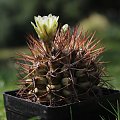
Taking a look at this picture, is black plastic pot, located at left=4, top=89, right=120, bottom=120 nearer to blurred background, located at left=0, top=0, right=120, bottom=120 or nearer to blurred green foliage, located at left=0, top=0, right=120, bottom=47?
blurred background, located at left=0, top=0, right=120, bottom=120

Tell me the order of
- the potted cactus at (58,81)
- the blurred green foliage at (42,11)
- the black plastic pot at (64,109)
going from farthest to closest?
the blurred green foliage at (42,11) → the potted cactus at (58,81) → the black plastic pot at (64,109)

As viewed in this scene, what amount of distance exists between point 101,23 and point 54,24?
22433 millimetres

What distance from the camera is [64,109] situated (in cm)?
318

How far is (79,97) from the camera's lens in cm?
335

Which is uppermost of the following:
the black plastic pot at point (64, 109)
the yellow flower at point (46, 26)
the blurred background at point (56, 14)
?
the blurred background at point (56, 14)

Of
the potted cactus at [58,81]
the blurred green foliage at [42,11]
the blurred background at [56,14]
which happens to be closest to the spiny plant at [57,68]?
the potted cactus at [58,81]

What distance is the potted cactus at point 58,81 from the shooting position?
3.28 m

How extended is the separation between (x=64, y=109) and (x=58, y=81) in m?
0.23

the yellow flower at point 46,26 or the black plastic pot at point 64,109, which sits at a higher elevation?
the yellow flower at point 46,26

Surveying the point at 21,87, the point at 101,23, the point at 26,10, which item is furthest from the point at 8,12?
the point at 21,87

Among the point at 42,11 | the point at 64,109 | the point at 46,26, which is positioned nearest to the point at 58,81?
the point at 64,109

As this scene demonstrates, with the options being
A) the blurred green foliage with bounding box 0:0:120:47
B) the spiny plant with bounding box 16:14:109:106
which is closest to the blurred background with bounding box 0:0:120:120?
the blurred green foliage with bounding box 0:0:120:47

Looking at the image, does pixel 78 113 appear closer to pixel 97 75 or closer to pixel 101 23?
pixel 97 75

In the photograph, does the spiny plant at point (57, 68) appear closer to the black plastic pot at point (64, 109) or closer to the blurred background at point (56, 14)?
the black plastic pot at point (64, 109)
